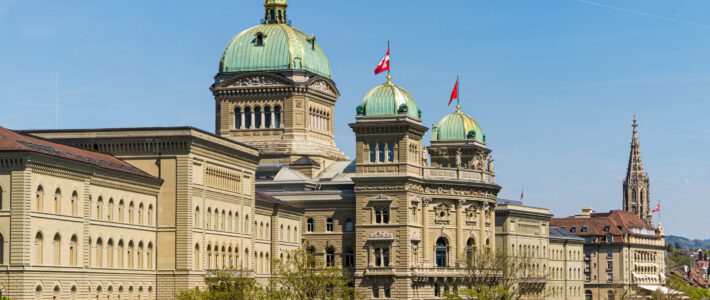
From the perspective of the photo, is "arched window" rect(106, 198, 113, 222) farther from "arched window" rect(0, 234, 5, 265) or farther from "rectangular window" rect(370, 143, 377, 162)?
"rectangular window" rect(370, 143, 377, 162)

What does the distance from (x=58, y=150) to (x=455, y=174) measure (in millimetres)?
75543

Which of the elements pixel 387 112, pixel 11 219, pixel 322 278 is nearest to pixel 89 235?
pixel 11 219

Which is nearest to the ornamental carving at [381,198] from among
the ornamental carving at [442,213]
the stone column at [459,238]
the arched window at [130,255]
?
the ornamental carving at [442,213]

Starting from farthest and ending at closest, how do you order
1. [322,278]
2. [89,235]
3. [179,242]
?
[322,278] < [179,242] < [89,235]

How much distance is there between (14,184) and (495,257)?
88.3 meters

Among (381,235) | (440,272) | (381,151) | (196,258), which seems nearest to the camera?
(196,258)

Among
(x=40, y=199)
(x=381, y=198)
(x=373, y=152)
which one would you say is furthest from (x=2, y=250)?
(x=373, y=152)

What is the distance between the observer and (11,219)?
373 feet

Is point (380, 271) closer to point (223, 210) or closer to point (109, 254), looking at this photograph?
point (223, 210)

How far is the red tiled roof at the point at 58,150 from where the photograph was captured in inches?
4513

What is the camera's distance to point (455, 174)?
19012 cm

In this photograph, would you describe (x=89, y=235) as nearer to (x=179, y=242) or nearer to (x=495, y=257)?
(x=179, y=242)

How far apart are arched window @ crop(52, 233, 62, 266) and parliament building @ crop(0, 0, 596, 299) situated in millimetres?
163

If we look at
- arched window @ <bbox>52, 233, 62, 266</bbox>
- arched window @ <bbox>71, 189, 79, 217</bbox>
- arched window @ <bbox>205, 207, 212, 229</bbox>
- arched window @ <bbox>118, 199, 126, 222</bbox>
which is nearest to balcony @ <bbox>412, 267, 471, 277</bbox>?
arched window @ <bbox>205, 207, 212, 229</bbox>
